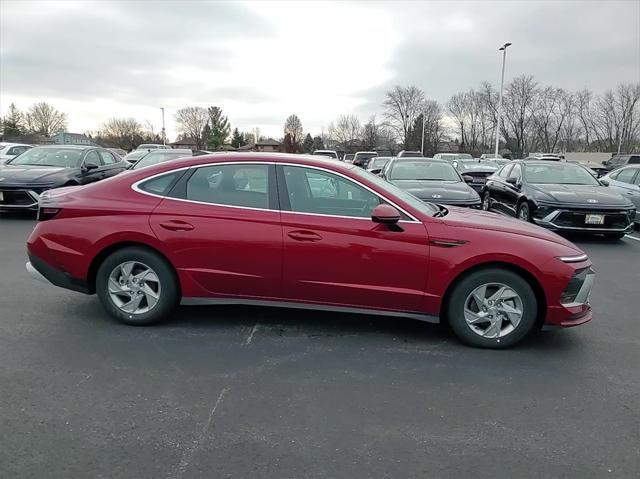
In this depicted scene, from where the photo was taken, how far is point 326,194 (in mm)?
4266

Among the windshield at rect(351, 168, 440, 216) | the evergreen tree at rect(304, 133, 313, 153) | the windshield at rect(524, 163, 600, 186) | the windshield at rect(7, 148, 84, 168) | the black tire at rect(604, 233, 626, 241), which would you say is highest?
the evergreen tree at rect(304, 133, 313, 153)

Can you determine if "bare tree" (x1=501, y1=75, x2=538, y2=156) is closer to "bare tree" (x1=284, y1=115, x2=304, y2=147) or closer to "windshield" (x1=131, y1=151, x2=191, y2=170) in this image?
"bare tree" (x1=284, y1=115, x2=304, y2=147)

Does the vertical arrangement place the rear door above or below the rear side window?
below

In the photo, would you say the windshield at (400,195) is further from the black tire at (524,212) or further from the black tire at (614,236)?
the black tire at (614,236)

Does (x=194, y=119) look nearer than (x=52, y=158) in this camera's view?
No

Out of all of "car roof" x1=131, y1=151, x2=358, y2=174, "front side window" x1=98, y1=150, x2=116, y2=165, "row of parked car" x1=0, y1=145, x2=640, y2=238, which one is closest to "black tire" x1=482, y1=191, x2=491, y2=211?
"row of parked car" x1=0, y1=145, x2=640, y2=238

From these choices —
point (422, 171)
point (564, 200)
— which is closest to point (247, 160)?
point (564, 200)

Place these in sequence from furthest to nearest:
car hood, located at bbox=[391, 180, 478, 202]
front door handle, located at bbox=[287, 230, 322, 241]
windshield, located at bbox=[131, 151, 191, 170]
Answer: windshield, located at bbox=[131, 151, 191, 170] → car hood, located at bbox=[391, 180, 478, 202] → front door handle, located at bbox=[287, 230, 322, 241]

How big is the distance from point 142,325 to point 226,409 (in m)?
1.66

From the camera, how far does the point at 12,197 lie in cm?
978

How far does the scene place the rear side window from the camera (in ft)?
14.4

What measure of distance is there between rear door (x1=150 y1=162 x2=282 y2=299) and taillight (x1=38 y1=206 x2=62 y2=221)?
0.98 meters

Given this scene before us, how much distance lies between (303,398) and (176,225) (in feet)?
6.33

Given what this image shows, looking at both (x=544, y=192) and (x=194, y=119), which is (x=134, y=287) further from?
(x=194, y=119)
